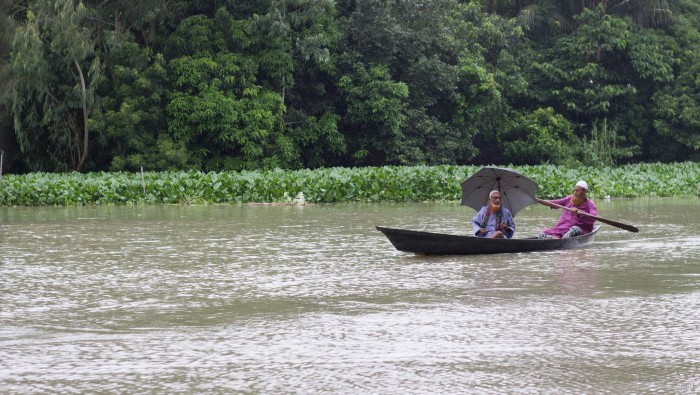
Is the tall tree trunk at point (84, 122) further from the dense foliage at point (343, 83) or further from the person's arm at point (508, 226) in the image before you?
the person's arm at point (508, 226)

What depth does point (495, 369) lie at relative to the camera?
22.7 ft

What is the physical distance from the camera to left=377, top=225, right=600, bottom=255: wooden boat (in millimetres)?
13070

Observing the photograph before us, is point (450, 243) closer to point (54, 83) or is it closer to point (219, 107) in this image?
point (219, 107)

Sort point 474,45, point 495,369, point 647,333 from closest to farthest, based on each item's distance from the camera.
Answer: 1. point 495,369
2. point 647,333
3. point 474,45

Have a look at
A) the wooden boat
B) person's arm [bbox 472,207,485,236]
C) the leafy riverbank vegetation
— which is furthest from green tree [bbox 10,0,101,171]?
the wooden boat

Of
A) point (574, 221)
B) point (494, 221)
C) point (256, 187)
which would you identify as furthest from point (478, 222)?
point (256, 187)

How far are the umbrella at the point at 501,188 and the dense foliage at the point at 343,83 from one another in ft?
63.4

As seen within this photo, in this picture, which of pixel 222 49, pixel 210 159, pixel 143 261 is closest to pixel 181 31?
pixel 222 49

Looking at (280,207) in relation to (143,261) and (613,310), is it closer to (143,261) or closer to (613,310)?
(143,261)

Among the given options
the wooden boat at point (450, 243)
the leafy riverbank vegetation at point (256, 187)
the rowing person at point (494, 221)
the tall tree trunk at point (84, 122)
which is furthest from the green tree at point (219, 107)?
the wooden boat at point (450, 243)

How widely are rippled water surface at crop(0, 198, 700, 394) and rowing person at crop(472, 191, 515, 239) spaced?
1.51 feet

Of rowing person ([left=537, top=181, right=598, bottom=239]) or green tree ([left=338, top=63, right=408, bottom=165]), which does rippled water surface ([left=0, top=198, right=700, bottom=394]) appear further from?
green tree ([left=338, top=63, right=408, bottom=165])

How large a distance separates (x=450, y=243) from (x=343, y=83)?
2380 centimetres

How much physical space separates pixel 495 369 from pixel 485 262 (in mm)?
6147
